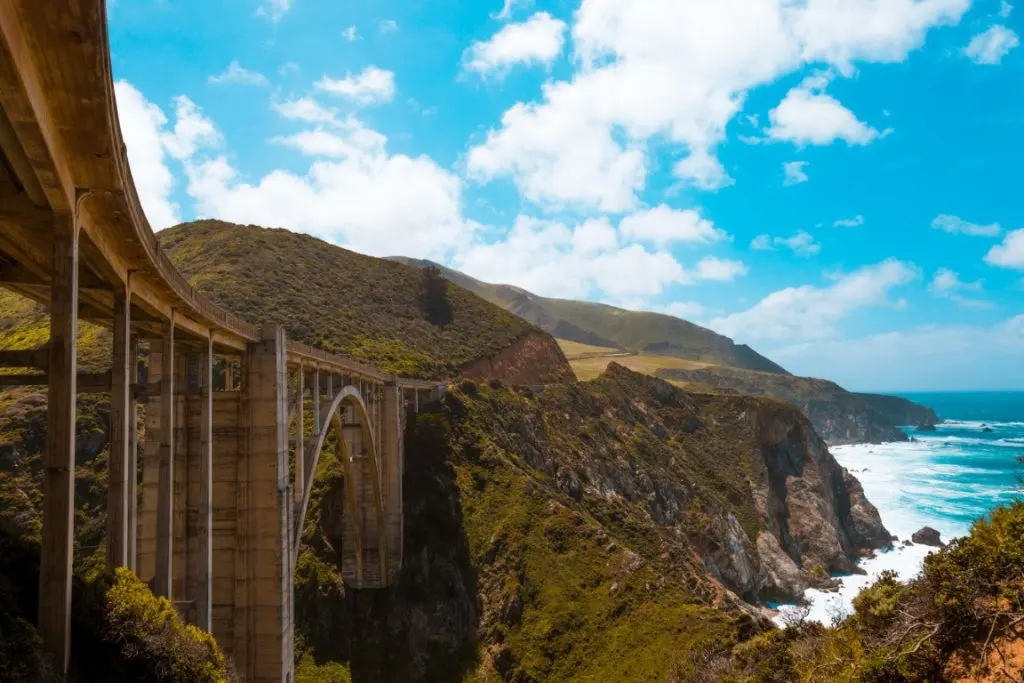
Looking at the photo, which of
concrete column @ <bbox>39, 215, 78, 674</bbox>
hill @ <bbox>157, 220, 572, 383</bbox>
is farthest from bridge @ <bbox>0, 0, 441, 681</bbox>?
hill @ <bbox>157, 220, 572, 383</bbox>

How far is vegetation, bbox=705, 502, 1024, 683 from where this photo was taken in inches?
337

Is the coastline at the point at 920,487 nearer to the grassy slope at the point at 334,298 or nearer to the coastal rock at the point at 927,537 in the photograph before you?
the coastal rock at the point at 927,537

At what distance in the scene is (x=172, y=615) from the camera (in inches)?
429

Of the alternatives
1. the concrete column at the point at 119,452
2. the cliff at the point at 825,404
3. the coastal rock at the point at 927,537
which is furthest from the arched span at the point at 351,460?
the cliff at the point at 825,404

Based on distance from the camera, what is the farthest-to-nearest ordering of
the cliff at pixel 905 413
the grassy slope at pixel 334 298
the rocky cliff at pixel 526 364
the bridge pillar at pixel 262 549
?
the cliff at pixel 905 413 → the rocky cliff at pixel 526 364 → the grassy slope at pixel 334 298 → the bridge pillar at pixel 262 549

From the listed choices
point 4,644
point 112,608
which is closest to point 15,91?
point 4,644

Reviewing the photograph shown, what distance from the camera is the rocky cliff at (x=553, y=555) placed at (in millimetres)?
30922

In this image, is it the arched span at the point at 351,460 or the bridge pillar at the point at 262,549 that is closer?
the bridge pillar at the point at 262,549

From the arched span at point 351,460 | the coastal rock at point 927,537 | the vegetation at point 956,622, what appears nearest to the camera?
the vegetation at point 956,622

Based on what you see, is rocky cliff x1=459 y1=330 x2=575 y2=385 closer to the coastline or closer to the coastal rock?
the coastline

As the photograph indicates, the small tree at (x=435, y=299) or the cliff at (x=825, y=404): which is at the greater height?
the small tree at (x=435, y=299)

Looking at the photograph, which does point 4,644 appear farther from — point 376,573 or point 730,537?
point 730,537

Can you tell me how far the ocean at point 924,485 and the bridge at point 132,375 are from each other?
34.1m

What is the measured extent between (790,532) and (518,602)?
1989 inches
